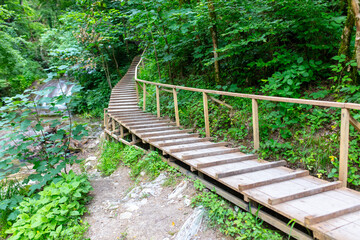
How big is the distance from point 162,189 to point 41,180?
2.50 meters

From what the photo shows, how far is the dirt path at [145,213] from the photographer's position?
330 cm

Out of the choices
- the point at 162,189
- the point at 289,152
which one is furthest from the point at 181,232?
the point at 289,152

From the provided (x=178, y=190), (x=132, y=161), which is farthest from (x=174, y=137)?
(x=178, y=190)

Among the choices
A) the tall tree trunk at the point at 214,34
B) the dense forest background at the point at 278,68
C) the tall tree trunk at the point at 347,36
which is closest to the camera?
the dense forest background at the point at 278,68

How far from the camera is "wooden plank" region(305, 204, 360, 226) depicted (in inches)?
86.7

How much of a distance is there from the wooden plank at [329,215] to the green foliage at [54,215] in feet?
10.8

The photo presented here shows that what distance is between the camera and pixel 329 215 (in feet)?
7.66

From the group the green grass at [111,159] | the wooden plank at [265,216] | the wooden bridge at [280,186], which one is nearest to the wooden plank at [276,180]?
the wooden bridge at [280,186]

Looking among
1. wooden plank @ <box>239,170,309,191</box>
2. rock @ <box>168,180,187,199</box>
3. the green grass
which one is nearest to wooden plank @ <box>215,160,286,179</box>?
wooden plank @ <box>239,170,309,191</box>

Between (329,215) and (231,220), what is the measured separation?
46.4 inches

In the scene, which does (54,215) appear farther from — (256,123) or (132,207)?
(256,123)

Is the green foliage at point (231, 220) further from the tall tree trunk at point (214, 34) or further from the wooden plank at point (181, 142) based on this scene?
the tall tree trunk at point (214, 34)

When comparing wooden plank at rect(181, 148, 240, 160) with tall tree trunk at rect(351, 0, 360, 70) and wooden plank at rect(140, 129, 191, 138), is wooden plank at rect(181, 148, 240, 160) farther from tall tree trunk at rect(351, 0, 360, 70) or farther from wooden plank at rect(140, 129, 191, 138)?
tall tree trunk at rect(351, 0, 360, 70)

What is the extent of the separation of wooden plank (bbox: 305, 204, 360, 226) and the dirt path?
110cm
